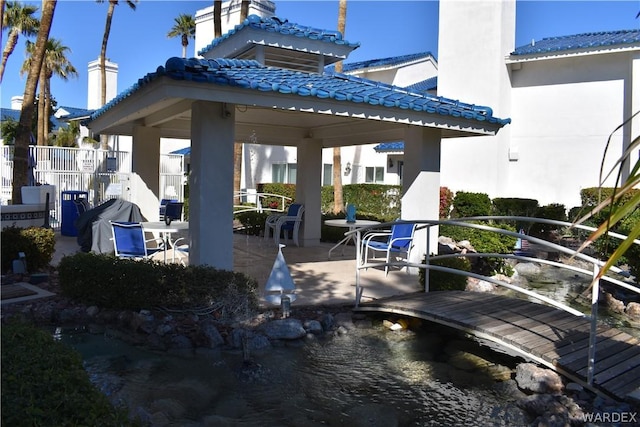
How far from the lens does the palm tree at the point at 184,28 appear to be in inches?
1484

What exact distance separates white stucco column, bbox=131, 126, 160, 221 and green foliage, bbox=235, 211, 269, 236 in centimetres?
398

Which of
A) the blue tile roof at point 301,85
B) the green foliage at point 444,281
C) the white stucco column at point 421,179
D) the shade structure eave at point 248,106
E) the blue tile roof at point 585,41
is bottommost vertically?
the green foliage at point 444,281

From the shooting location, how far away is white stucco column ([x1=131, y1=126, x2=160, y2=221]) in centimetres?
1219

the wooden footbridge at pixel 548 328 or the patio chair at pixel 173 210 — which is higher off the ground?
the patio chair at pixel 173 210

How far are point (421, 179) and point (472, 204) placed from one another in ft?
27.0

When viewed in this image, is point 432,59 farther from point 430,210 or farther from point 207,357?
point 207,357

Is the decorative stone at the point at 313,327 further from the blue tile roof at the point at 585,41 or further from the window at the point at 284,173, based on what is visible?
the window at the point at 284,173

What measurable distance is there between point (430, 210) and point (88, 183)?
1176 cm

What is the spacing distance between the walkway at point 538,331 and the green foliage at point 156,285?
1.94 metres

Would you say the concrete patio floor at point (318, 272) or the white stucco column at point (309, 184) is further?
the white stucco column at point (309, 184)

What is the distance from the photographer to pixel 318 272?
34.0 feet

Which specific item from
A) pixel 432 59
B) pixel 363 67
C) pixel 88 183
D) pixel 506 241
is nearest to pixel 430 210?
pixel 506 241

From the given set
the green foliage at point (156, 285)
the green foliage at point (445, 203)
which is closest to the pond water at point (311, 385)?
the green foliage at point (156, 285)

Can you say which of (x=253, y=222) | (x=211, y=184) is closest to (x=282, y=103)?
(x=211, y=184)
